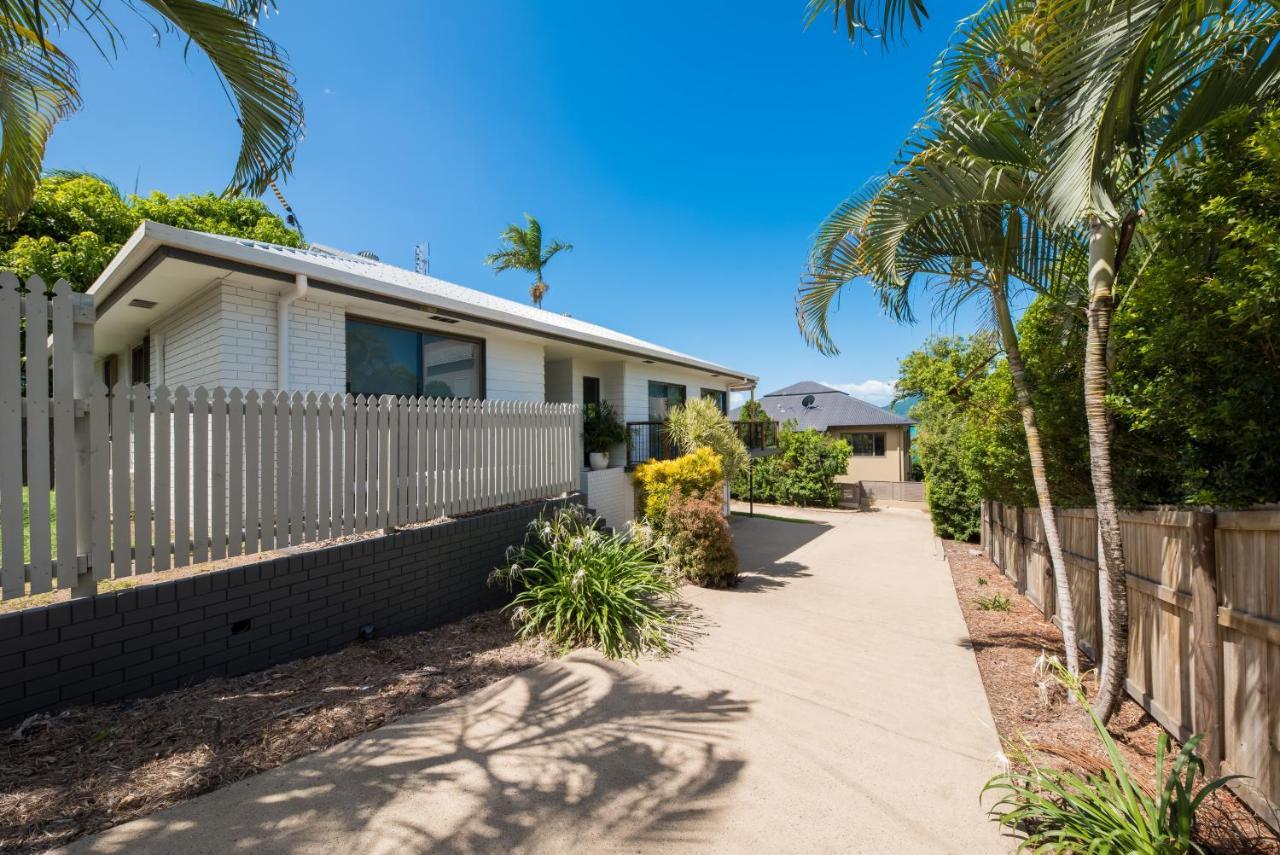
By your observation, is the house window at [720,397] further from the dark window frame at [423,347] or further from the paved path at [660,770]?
the paved path at [660,770]

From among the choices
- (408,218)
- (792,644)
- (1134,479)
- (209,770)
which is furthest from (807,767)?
(408,218)

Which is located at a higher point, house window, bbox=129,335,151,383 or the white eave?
the white eave

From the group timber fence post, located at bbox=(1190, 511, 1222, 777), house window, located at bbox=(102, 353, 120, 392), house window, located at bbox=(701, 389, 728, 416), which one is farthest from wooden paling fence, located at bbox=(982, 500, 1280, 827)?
house window, located at bbox=(102, 353, 120, 392)

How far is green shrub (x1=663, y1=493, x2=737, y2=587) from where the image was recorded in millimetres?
7379

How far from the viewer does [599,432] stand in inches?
440

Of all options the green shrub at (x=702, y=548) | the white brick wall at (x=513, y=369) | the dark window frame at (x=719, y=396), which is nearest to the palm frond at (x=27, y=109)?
the white brick wall at (x=513, y=369)

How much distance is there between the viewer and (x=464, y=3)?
720 centimetres

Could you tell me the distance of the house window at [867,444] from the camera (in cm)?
2659

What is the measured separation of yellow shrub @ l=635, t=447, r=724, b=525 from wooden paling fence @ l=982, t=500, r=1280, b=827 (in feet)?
17.5

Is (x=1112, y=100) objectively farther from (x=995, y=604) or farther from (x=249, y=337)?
(x=249, y=337)

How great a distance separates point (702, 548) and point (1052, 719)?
4261mm

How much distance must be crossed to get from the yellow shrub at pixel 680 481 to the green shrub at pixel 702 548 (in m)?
0.65

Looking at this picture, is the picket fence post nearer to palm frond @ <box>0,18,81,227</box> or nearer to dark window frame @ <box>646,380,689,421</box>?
palm frond @ <box>0,18,81,227</box>

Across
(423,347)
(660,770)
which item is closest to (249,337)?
(423,347)
